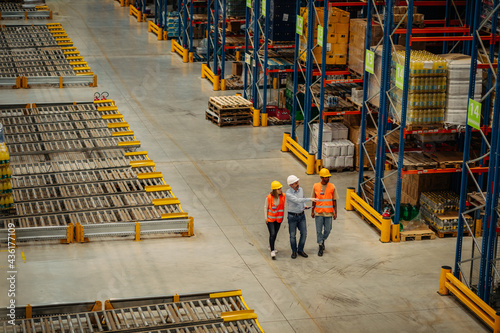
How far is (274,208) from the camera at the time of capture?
13367mm

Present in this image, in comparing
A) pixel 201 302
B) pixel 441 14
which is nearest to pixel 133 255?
pixel 201 302

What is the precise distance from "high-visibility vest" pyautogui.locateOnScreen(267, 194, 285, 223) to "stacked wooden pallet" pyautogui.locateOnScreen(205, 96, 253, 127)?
7990mm

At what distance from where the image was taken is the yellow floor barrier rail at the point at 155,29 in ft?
102

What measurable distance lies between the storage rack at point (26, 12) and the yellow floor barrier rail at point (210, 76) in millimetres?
11500

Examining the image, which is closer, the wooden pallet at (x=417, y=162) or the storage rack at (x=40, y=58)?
the wooden pallet at (x=417, y=162)

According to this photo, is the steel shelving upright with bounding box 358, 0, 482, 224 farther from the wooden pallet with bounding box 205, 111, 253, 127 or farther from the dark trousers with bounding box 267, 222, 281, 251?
the wooden pallet with bounding box 205, 111, 253, 127

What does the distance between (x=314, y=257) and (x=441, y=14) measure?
7515mm

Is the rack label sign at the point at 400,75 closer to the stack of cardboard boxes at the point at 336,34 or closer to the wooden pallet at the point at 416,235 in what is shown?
the wooden pallet at the point at 416,235

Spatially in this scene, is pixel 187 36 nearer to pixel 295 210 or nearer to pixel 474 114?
pixel 295 210

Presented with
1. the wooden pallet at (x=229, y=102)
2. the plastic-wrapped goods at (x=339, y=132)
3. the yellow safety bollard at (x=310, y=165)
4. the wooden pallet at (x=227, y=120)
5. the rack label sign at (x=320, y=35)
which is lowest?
the yellow safety bollard at (x=310, y=165)

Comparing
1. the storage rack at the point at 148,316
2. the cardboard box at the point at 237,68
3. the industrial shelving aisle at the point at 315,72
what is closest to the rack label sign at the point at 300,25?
the industrial shelving aisle at the point at 315,72

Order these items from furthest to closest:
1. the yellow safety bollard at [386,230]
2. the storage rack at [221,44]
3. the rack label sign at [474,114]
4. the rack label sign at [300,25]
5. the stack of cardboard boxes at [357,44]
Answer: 1. the storage rack at [221,44]
2. the rack label sign at [300,25]
3. the stack of cardboard boxes at [357,44]
4. the yellow safety bollard at [386,230]
5. the rack label sign at [474,114]

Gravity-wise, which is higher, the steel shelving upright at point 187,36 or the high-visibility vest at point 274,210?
the steel shelving upright at point 187,36

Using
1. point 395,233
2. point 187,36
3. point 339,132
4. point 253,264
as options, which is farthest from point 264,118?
point 253,264
